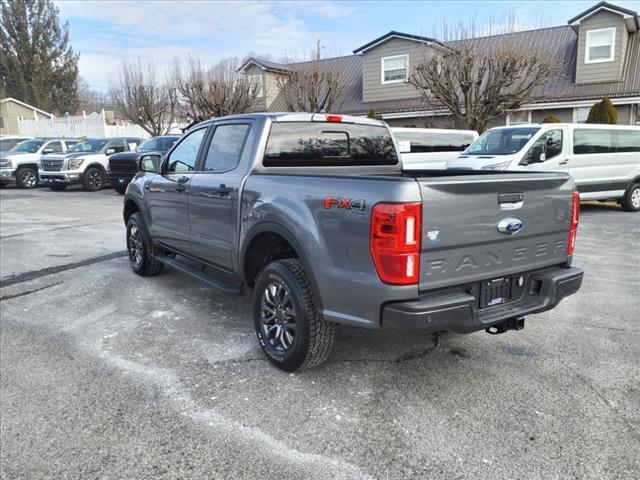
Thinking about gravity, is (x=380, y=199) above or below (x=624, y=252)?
above

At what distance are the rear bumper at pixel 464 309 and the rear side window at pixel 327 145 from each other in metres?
1.85

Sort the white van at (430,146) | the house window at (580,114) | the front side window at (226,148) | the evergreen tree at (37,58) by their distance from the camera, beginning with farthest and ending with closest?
the evergreen tree at (37,58) → the house window at (580,114) → the white van at (430,146) → the front side window at (226,148)

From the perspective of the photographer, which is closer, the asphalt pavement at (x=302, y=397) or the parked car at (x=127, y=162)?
the asphalt pavement at (x=302, y=397)

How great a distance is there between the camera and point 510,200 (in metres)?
3.25

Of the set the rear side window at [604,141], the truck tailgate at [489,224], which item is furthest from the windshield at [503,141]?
the truck tailgate at [489,224]

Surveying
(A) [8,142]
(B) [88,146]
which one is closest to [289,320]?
(B) [88,146]

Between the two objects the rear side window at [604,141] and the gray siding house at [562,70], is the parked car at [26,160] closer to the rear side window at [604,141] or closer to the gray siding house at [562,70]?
the gray siding house at [562,70]

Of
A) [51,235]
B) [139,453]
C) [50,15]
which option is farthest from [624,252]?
[50,15]

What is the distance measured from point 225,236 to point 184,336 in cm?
95

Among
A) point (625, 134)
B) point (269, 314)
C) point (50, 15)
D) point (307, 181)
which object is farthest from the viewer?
point (50, 15)

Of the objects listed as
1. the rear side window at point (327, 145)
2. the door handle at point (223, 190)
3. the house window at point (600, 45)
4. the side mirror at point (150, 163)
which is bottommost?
the door handle at point (223, 190)

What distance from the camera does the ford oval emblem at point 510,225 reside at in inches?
127

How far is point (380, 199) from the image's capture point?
288cm

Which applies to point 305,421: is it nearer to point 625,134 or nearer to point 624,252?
point 624,252
